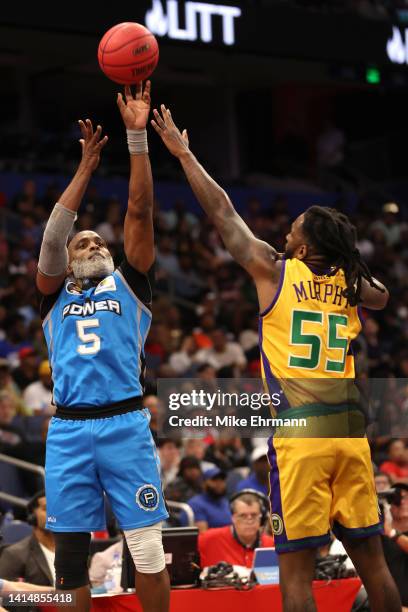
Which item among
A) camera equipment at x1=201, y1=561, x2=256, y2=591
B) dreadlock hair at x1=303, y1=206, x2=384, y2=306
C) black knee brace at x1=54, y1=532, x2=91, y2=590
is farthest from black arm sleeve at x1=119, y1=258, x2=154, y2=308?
camera equipment at x1=201, y1=561, x2=256, y2=591

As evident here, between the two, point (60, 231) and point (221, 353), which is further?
point (221, 353)

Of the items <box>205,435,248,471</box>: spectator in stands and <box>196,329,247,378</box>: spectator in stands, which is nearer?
<box>205,435,248,471</box>: spectator in stands

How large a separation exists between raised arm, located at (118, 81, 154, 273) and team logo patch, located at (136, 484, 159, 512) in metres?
1.06

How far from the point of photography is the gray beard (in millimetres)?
5711

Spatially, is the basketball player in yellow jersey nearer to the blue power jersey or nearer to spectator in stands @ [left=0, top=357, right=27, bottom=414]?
the blue power jersey

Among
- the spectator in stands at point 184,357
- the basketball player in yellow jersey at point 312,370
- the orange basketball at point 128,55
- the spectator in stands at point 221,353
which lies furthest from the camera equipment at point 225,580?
the spectator in stands at point 221,353

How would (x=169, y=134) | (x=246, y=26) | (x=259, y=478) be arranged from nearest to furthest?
1. (x=169, y=134)
2. (x=259, y=478)
3. (x=246, y=26)

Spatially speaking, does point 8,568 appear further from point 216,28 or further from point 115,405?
point 216,28

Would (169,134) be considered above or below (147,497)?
above

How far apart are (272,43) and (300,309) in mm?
8278

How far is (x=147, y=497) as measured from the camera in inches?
210

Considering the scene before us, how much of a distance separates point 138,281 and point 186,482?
4.86 m

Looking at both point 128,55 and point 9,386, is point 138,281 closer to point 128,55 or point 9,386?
point 128,55
